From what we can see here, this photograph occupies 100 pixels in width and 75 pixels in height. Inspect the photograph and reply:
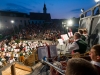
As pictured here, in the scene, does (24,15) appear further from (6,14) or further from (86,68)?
(86,68)

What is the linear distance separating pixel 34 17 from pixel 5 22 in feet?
54.4

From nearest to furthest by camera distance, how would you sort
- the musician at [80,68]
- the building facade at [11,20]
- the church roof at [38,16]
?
the musician at [80,68]
the building facade at [11,20]
the church roof at [38,16]

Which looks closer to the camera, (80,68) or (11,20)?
(80,68)

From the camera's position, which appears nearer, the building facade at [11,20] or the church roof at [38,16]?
the building facade at [11,20]

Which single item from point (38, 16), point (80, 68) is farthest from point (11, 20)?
point (80, 68)

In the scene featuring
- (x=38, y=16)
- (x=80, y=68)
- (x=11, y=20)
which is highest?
(x=38, y=16)

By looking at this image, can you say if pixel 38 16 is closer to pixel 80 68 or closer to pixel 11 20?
pixel 11 20

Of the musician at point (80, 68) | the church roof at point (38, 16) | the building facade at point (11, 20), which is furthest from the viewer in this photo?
the church roof at point (38, 16)

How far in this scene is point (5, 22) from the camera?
52.9 m

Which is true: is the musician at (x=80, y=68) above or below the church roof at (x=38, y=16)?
below

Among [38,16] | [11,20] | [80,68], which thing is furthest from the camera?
[38,16]

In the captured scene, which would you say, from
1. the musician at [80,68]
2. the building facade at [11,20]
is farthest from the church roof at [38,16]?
the musician at [80,68]

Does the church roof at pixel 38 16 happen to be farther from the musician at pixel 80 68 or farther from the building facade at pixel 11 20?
the musician at pixel 80 68

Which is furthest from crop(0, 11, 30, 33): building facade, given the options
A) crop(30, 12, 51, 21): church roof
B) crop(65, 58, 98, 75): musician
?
crop(65, 58, 98, 75): musician
